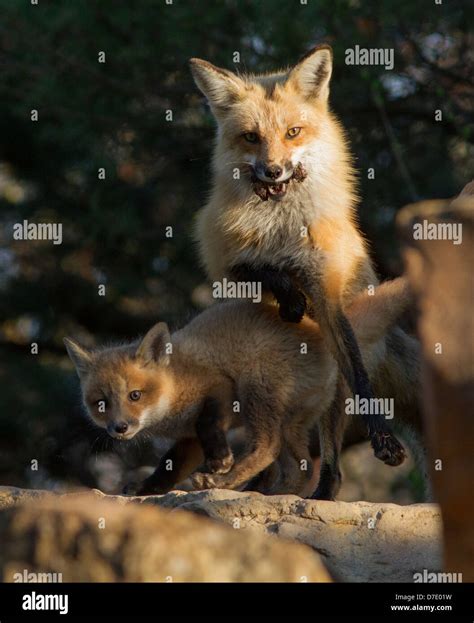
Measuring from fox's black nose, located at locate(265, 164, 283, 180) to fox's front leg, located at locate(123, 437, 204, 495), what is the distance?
5.91 ft

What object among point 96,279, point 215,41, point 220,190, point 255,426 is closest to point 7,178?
point 96,279

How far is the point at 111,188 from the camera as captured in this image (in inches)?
460

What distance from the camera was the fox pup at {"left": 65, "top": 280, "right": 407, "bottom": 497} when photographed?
7.11 meters

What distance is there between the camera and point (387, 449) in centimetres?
680

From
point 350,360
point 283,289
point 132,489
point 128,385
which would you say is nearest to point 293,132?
point 283,289

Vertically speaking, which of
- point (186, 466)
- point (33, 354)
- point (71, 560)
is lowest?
point (71, 560)

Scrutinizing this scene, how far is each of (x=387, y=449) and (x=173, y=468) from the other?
148 centimetres

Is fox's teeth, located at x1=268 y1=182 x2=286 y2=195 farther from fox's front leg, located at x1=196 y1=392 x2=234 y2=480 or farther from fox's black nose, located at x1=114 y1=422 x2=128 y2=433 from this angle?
fox's black nose, located at x1=114 y1=422 x2=128 y2=433

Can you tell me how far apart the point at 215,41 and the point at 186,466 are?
4836 mm

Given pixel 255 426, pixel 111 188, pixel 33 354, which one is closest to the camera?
pixel 255 426

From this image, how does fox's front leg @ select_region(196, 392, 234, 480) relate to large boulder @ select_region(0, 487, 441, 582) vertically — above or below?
above

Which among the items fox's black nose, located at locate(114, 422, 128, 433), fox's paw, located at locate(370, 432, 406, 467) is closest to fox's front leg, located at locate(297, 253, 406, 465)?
fox's paw, located at locate(370, 432, 406, 467)

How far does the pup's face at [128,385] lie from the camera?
731cm

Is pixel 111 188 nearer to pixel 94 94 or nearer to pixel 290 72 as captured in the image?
pixel 94 94
